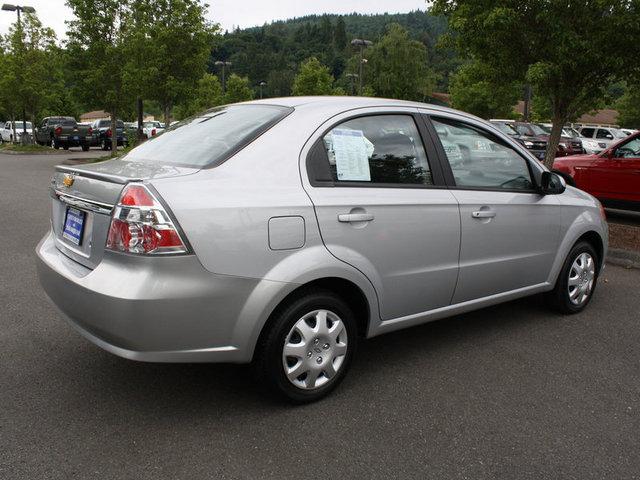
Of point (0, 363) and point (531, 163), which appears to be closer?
point (0, 363)

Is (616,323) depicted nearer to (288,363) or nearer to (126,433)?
(288,363)

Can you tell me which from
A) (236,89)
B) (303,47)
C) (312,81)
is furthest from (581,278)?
(303,47)

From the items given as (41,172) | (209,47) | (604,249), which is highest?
(209,47)

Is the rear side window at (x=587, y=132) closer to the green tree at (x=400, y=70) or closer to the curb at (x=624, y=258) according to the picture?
the curb at (x=624, y=258)

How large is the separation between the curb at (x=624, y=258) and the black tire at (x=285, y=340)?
16.4 ft

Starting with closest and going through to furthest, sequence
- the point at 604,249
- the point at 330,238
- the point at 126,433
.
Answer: the point at 126,433 < the point at 330,238 < the point at 604,249

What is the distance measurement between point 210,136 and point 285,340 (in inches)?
50.0

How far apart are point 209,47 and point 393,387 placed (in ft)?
67.4

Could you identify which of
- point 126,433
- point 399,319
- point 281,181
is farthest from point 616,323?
point 126,433

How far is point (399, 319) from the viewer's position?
142 inches

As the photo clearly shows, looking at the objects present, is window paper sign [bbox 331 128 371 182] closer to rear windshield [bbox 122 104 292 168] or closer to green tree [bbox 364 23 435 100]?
rear windshield [bbox 122 104 292 168]

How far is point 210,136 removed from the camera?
3.43 metres

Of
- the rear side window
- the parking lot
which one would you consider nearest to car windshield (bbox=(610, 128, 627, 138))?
the rear side window

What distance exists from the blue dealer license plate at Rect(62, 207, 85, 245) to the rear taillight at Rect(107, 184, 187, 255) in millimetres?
490
